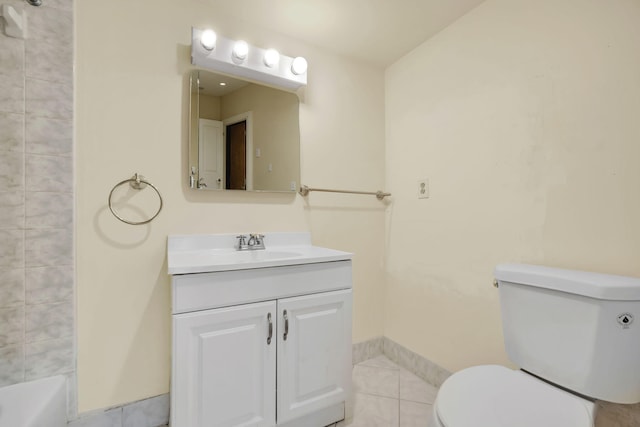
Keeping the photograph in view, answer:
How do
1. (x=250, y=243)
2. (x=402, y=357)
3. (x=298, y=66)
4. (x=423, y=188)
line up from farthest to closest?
(x=402, y=357) < (x=423, y=188) < (x=298, y=66) < (x=250, y=243)

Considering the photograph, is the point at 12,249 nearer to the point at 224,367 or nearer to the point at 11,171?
the point at 11,171

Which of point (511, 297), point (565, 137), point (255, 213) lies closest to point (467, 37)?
point (565, 137)

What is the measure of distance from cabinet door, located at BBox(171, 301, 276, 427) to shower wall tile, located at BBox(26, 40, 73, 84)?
1.10 meters

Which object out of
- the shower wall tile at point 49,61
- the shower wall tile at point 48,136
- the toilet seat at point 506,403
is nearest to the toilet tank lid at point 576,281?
the toilet seat at point 506,403

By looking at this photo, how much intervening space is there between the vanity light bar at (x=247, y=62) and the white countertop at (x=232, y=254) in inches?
34.1

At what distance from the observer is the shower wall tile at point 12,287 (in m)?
1.14

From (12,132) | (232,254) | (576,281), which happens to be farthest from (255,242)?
(576,281)

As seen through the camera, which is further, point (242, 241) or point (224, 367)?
point (242, 241)

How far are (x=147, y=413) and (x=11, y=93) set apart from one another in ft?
4.78

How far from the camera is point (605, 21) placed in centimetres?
109

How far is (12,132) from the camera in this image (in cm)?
114

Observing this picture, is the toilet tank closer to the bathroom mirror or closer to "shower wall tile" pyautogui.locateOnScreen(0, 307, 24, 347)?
the bathroom mirror

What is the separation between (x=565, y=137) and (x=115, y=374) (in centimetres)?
216

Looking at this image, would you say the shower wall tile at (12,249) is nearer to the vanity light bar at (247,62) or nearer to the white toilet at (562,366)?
the vanity light bar at (247,62)
